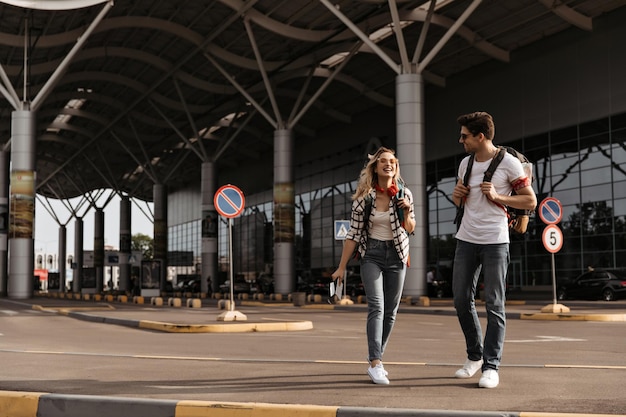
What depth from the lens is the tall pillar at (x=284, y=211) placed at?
41.0m

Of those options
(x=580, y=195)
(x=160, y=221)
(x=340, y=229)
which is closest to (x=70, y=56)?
(x=340, y=229)

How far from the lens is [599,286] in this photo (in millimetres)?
31578

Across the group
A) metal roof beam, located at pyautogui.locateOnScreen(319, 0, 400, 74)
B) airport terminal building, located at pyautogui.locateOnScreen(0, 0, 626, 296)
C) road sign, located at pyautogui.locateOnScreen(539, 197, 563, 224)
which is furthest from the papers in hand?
metal roof beam, located at pyautogui.locateOnScreen(319, 0, 400, 74)

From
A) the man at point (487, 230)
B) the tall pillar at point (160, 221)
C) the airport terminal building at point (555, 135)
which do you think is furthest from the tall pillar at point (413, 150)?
the tall pillar at point (160, 221)

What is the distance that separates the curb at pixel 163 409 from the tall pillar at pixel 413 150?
23952 millimetres

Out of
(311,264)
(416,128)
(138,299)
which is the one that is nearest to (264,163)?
(311,264)

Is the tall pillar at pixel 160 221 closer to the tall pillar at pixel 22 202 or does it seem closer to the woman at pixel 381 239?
the tall pillar at pixel 22 202

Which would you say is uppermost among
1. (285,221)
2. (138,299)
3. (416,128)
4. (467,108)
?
(467,108)

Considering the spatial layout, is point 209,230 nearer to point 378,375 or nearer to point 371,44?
point 371,44

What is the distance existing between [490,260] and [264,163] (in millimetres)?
66988

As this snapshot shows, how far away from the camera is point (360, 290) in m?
43.1

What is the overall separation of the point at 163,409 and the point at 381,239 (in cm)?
222

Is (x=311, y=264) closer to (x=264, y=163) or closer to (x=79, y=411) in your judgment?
(x=264, y=163)

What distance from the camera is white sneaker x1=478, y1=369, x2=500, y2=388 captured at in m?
5.70
